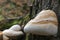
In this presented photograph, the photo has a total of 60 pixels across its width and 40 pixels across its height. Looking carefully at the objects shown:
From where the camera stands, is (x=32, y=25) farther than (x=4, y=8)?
No

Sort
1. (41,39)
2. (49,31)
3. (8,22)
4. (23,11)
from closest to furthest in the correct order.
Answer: (49,31)
(41,39)
(8,22)
(23,11)

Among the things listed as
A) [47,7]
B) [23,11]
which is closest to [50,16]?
[47,7]

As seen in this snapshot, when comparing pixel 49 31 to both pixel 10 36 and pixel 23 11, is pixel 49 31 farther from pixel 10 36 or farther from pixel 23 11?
pixel 23 11

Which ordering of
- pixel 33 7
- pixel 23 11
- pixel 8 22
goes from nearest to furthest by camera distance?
pixel 33 7, pixel 8 22, pixel 23 11

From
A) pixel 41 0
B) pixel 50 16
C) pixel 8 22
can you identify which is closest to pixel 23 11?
pixel 8 22

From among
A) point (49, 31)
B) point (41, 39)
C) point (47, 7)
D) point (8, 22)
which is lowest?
point (8, 22)

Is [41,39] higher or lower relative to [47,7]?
lower

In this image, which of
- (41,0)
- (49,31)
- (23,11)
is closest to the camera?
(49,31)

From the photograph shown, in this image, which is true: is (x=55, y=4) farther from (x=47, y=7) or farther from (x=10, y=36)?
(x=10, y=36)

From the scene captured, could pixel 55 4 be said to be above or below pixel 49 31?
above
